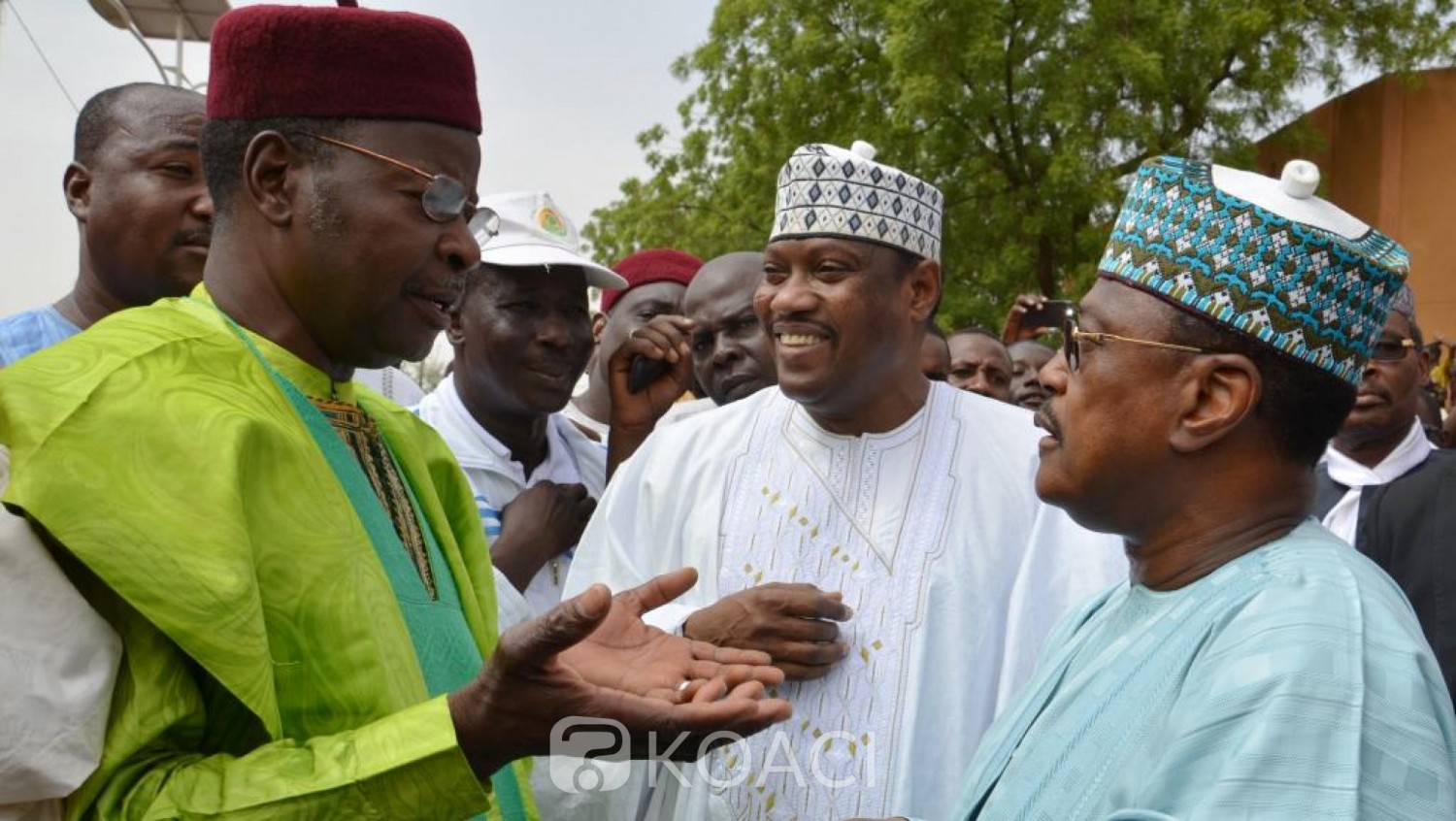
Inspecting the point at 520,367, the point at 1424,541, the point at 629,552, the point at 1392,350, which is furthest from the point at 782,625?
the point at 1392,350

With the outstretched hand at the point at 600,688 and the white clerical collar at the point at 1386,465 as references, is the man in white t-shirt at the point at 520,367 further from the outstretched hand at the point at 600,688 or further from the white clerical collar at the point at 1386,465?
the white clerical collar at the point at 1386,465

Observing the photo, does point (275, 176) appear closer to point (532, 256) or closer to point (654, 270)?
point (532, 256)

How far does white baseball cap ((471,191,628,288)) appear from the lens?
4957 mm

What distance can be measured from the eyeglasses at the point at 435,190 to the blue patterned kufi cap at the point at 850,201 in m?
1.65

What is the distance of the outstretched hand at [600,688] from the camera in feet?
7.04

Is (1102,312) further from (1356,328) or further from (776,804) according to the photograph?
(776,804)

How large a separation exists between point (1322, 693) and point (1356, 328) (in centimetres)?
75

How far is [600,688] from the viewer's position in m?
2.28

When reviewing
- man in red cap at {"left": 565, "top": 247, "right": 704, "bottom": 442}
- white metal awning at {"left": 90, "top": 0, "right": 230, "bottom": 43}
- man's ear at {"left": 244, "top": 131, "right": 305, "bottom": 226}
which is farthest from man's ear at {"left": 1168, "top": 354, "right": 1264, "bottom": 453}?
white metal awning at {"left": 90, "top": 0, "right": 230, "bottom": 43}

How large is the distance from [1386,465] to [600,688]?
5.07m

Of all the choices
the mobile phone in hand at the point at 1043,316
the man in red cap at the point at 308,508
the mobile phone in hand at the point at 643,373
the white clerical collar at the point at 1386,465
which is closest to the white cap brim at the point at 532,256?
the mobile phone in hand at the point at 643,373

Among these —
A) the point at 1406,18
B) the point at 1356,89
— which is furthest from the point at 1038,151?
the point at 1356,89

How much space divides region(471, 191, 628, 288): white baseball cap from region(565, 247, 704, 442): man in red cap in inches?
42.2

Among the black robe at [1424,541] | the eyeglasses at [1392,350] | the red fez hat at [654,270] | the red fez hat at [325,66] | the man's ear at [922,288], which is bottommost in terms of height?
the black robe at [1424,541]
